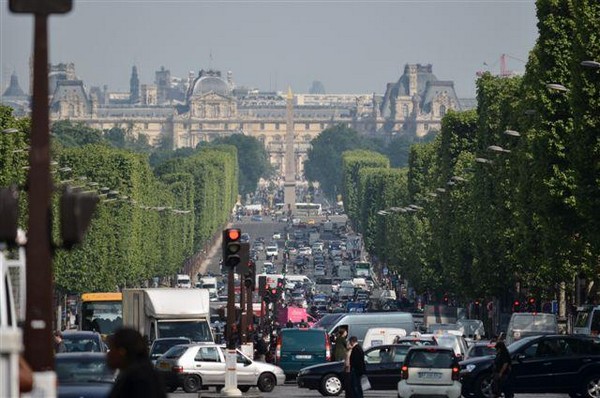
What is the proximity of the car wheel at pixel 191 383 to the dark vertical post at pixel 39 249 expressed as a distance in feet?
107

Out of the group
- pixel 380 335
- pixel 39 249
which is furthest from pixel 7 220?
pixel 380 335

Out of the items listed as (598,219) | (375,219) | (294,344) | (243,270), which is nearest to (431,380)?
(243,270)

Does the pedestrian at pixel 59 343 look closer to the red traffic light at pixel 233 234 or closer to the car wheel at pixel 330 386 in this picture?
the red traffic light at pixel 233 234

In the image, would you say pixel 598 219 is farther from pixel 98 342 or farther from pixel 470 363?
pixel 98 342

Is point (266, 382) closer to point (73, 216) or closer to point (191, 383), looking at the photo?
point (191, 383)

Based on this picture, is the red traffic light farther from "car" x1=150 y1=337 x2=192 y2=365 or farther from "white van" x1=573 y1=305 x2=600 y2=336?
"white van" x1=573 y1=305 x2=600 y2=336

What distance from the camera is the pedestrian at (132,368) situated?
16938 mm

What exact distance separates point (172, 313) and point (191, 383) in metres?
9.88

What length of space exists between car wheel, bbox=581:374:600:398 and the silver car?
992 centimetres

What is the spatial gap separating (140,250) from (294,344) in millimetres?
64174

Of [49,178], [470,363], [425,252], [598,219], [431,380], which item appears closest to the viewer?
[49,178]

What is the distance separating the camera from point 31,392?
17781mm

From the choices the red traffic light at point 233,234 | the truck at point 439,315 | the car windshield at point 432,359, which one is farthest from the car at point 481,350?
the truck at point 439,315

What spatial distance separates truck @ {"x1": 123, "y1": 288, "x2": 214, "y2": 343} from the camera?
61.4 metres
